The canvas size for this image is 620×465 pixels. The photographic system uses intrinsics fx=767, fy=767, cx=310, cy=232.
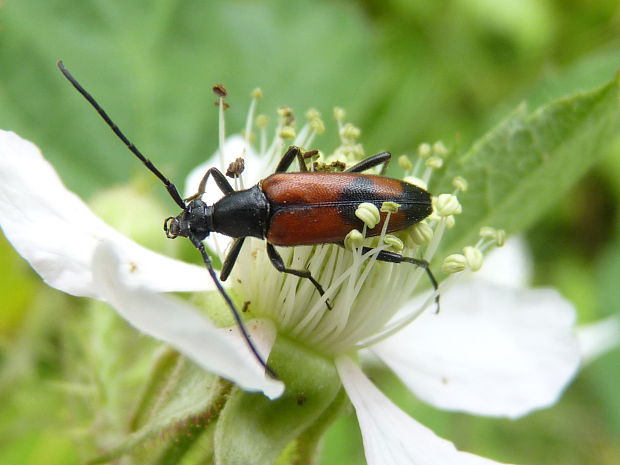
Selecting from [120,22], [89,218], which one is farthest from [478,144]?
[120,22]

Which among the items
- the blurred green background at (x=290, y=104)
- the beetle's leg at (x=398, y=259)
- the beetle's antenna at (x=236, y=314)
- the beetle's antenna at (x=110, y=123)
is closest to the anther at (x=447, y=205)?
the beetle's leg at (x=398, y=259)

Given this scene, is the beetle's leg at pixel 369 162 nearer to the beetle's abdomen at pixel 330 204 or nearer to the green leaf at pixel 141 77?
the beetle's abdomen at pixel 330 204

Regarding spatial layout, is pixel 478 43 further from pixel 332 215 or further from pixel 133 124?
pixel 332 215

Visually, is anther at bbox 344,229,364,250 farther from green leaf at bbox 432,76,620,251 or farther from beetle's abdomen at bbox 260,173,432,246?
green leaf at bbox 432,76,620,251

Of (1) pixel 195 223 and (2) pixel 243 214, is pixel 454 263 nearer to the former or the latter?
(2) pixel 243 214

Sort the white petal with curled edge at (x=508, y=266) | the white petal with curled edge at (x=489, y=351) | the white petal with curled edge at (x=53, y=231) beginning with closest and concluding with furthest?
the white petal with curled edge at (x=53, y=231) → the white petal with curled edge at (x=489, y=351) → the white petal with curled edge at (x=508, y=266)

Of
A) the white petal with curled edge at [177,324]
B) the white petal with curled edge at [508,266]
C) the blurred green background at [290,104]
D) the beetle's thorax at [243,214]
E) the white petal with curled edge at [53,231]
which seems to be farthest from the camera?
the white petal with curled edge at [508,266]
